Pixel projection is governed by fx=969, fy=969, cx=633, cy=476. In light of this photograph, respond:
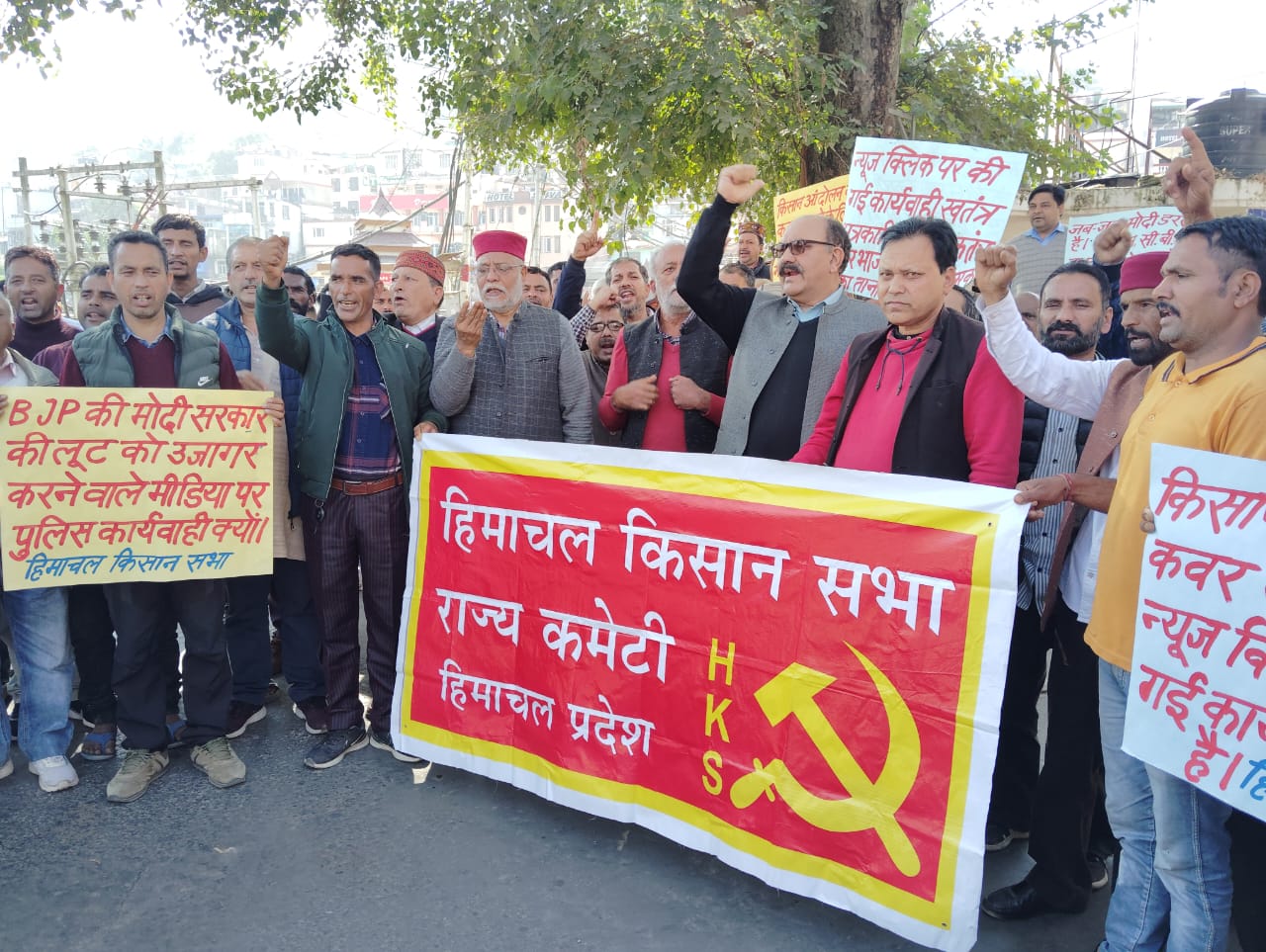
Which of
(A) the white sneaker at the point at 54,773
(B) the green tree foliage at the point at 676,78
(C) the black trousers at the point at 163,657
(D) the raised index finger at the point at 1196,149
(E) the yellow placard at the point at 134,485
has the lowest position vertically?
(A) the white sneaker at the point at 54,773

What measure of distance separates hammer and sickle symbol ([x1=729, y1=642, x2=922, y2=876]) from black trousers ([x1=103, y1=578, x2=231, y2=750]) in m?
2.28

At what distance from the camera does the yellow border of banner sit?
2.63 metres

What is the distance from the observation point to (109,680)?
13.9ft

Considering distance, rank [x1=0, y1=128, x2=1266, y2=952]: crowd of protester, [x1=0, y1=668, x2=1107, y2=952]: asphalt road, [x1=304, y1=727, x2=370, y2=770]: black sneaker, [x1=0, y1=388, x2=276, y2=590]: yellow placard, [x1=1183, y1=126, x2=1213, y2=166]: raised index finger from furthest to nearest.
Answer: [x1=304, y1=727, x2=370, y2=770]: black sneaker < [x1=0, y1=388, x2=276, y2=590]: yellow placard < [x1=0, y1=668, x2=1107, y2=952]: asphalt road < [x1=1183, y1=126, x2=1213, y2=166]: raised index finger < [x1=0, y1=128, x2=1266, y2=952]: crowd of protester

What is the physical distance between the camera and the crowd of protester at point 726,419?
245 centimetres

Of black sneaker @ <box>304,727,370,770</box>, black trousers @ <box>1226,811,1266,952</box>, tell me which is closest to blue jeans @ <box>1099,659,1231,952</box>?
black trousers @ <box>1226,811,1266,952</box>

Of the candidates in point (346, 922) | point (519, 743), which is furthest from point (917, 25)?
point (346, 922)

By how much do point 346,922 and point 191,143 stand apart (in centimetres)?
21703

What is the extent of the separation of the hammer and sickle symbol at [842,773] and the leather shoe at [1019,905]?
52 centimetres

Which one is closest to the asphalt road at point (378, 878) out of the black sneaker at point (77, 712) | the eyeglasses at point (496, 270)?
the black sneaker at point (77, 712)

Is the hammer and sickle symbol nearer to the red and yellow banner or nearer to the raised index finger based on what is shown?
the red and yellow banner

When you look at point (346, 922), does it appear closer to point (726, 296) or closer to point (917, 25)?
point (726, 296)

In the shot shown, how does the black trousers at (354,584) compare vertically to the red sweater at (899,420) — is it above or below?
below

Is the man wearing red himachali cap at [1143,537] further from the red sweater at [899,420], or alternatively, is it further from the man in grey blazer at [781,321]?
the man in grey blazer at [781,321]
